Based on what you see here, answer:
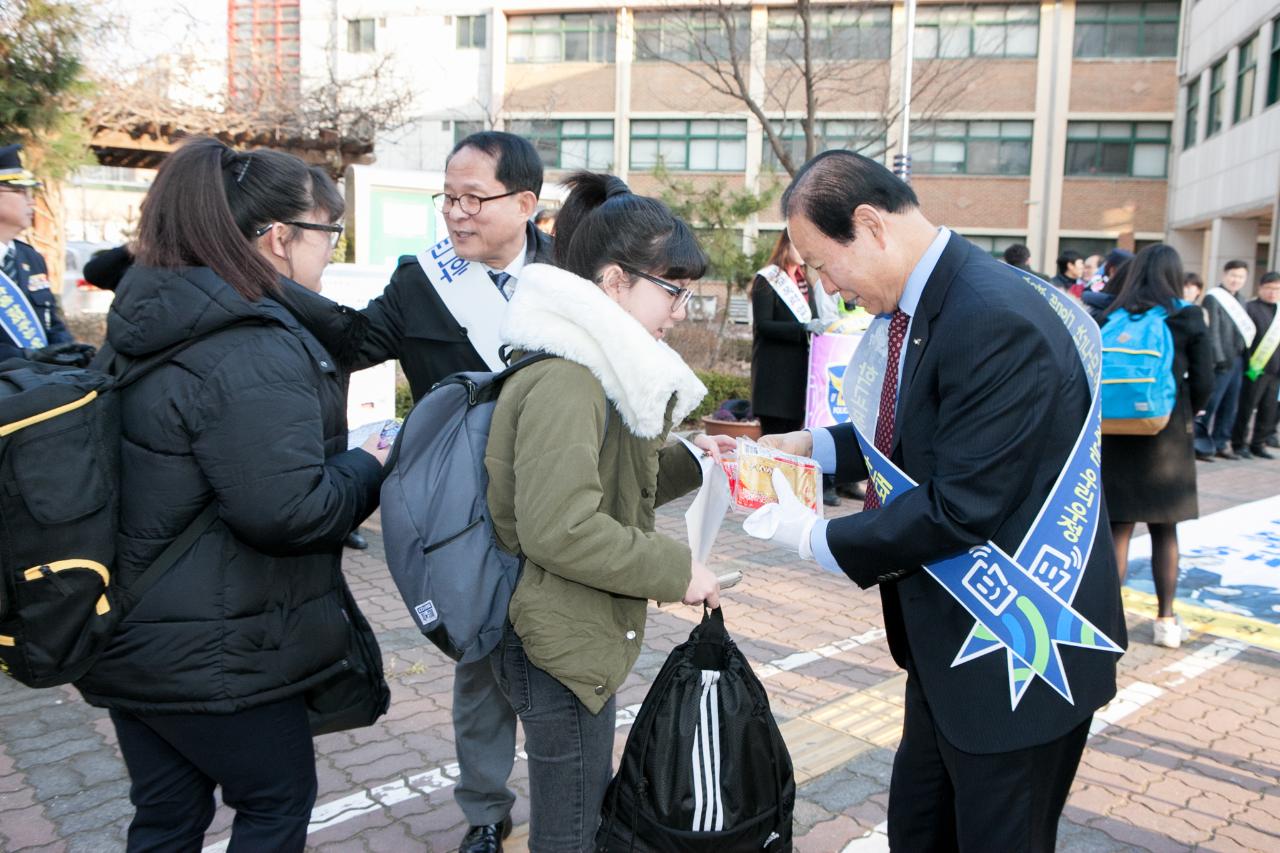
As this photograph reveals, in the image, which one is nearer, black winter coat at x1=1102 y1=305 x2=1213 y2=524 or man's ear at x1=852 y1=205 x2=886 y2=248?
man's ear at x1=852 y1=205 x2=886 y2=248

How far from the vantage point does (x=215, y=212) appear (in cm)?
202

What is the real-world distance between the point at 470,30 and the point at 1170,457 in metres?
36.5

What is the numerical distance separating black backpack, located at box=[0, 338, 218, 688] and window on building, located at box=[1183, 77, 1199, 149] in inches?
1221

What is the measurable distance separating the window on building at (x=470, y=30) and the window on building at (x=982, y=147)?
54.0ft

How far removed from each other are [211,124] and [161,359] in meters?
10.2

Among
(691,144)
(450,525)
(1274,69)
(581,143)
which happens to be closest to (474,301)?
(450,525)

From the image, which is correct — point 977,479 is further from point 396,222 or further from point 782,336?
point 396,222

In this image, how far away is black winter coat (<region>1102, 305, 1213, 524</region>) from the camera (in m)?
5.00

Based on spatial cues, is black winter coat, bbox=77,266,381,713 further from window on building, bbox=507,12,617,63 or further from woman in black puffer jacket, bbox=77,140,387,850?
window on building, bbox=507,12,617,63

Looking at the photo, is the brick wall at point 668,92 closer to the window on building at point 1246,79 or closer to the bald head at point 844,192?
the window on building at point 1246,79

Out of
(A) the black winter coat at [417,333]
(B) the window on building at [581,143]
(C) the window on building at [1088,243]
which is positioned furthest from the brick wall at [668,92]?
(A) the black winter coat at [417,333]

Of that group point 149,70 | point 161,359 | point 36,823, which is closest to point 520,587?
point 161,359

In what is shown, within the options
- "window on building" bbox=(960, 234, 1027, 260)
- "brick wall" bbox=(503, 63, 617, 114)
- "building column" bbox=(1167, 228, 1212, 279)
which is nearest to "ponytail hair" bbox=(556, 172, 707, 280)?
"building column" bbox=(1167, 228, 1212, 279)

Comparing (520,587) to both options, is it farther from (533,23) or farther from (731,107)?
(533,23)
